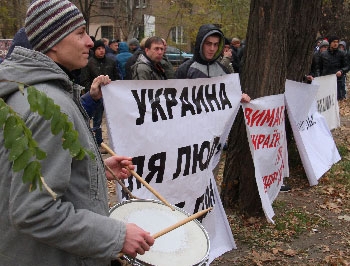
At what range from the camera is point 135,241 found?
185 centimetres

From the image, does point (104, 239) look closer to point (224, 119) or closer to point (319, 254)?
point (224, 119)

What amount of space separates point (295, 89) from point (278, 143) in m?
1.04

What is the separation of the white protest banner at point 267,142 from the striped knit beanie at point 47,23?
3.13m

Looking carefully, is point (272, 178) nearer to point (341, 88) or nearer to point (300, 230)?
point (300, 230)

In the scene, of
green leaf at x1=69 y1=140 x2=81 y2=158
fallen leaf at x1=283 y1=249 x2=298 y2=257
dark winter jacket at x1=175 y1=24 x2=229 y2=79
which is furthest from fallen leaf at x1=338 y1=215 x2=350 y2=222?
green leaf at x1=69 y1=140 x2=81 y2=158

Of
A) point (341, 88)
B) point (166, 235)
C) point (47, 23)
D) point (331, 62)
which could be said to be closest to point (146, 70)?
point (166, 235)

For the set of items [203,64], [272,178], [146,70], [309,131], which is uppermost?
[203,64]

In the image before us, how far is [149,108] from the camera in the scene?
3705 mm

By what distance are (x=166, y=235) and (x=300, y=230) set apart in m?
3.31

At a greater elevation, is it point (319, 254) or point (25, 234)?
point (25, 234)

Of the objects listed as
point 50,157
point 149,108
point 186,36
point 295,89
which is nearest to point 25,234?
point 50,157

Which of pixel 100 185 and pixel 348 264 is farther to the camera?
pixel 348 264

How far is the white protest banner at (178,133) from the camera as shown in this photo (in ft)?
11.6

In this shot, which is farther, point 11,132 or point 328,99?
point 328,99
